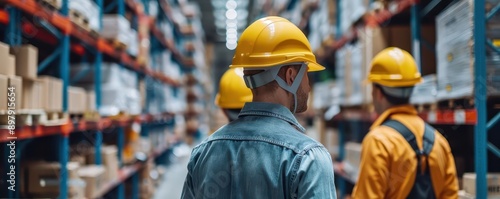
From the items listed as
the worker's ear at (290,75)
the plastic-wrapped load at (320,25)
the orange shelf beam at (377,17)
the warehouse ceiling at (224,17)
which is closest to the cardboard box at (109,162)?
the orange shelf beam at (377,17)

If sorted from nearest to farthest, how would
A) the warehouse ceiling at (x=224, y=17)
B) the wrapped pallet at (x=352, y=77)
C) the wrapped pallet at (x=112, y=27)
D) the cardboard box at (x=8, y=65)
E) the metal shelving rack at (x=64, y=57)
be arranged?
the cardboard box at (x=8, y=65)
the metal shelving rack at (x=64, y=57)
the wrapped pallet at (x=352, y=77)
the wrapped pallet at (x=112, y=27)
the warehouse ceiling at (x=224, y=17)

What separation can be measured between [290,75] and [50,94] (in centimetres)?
288

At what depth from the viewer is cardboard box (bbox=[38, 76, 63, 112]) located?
4.16m

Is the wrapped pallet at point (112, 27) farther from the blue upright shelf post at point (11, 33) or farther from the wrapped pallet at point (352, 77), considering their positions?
the wrapped pallet at point (352, 77)

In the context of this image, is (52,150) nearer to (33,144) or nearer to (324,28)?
(33,144)

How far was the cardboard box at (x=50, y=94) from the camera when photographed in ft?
13.6

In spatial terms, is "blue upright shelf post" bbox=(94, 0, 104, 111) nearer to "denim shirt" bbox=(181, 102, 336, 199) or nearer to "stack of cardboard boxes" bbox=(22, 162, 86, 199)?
"stack of cardboard boxes" bbox=(22, 162, 86, 199)

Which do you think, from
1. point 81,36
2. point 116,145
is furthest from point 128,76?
point 81,36

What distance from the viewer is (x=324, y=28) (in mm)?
8336

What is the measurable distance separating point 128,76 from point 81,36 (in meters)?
2.04

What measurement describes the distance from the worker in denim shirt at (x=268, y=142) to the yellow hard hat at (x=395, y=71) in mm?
1744

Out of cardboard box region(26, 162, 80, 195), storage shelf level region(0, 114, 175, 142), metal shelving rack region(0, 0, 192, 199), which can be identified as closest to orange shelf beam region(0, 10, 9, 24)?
metal shelving rack region(0, 0, 192, 199)

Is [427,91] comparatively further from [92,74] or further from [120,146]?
[120,146]

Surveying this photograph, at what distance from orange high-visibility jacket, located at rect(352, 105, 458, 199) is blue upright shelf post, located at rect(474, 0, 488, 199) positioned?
21cm
